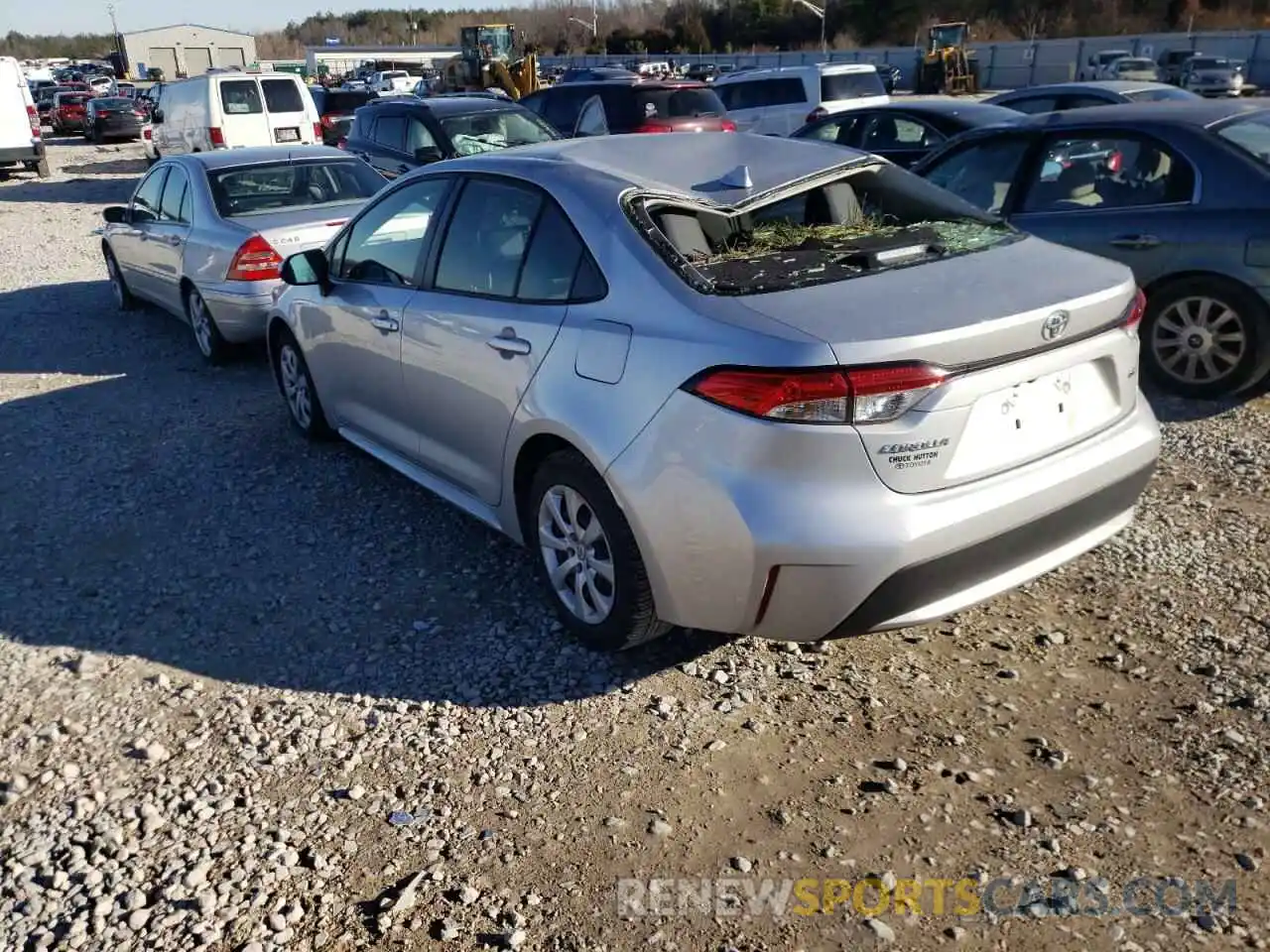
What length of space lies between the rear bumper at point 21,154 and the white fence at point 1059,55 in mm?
33147

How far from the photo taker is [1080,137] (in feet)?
20.4

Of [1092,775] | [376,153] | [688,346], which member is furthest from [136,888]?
[376,153]

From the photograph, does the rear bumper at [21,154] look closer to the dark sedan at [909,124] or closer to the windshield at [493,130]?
the windshield at [493,130]

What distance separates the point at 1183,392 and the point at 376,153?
10407 mm

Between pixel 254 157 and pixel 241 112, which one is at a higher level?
pixel 254 157

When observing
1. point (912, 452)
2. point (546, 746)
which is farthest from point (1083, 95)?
point (546, 746)

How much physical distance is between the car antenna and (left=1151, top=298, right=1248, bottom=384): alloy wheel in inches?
132

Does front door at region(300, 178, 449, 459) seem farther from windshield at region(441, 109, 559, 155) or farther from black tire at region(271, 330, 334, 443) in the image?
windshield at region(441, 109, 559, 155)

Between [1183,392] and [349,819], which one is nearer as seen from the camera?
[349,819]

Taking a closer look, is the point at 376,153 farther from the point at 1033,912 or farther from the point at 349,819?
the point at 1033,912

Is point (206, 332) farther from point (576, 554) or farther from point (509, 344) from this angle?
point (576, 554)

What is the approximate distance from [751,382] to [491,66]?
99.5 ft

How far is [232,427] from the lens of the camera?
6.50 metres

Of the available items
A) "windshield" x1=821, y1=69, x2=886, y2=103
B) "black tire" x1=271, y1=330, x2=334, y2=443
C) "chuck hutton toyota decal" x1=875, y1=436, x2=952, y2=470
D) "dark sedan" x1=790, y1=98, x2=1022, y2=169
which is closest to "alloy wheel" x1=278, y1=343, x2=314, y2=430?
"black tire" x1=271, y1=330, x2=334, y2=443
